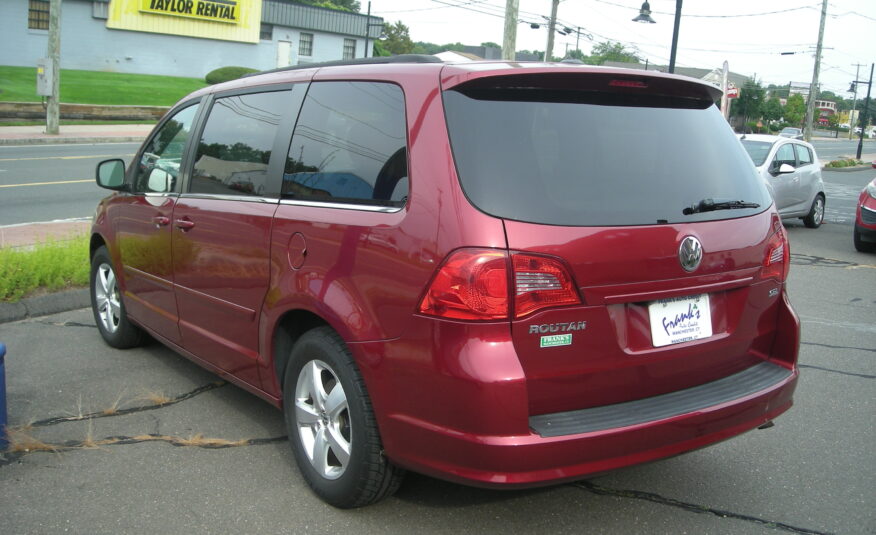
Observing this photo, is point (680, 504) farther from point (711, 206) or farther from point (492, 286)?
point (492, 286)

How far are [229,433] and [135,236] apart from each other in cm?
157

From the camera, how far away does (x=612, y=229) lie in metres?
2.98

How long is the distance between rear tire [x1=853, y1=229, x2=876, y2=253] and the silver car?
1478 millimetres

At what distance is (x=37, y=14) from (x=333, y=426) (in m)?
43.5

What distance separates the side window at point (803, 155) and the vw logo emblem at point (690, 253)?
42.8ft

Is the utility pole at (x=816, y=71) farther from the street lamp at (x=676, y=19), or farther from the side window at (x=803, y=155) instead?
the side window at (x=803, y=155)

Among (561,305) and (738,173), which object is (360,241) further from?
(738,173)

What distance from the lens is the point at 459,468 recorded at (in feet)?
9.41

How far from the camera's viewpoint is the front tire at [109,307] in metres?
5.57

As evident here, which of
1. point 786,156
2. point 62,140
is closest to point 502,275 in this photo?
point 786,156

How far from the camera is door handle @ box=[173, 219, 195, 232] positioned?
440 cm

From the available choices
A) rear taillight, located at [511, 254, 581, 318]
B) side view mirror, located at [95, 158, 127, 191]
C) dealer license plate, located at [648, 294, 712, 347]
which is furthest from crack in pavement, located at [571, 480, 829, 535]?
side view mirror, located at [95, 158, 127, 191]

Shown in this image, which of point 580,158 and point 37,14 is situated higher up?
point 37,14

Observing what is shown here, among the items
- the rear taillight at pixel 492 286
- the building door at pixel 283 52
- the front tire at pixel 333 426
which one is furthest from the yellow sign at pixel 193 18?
the rear taillight at pixel 492 286
